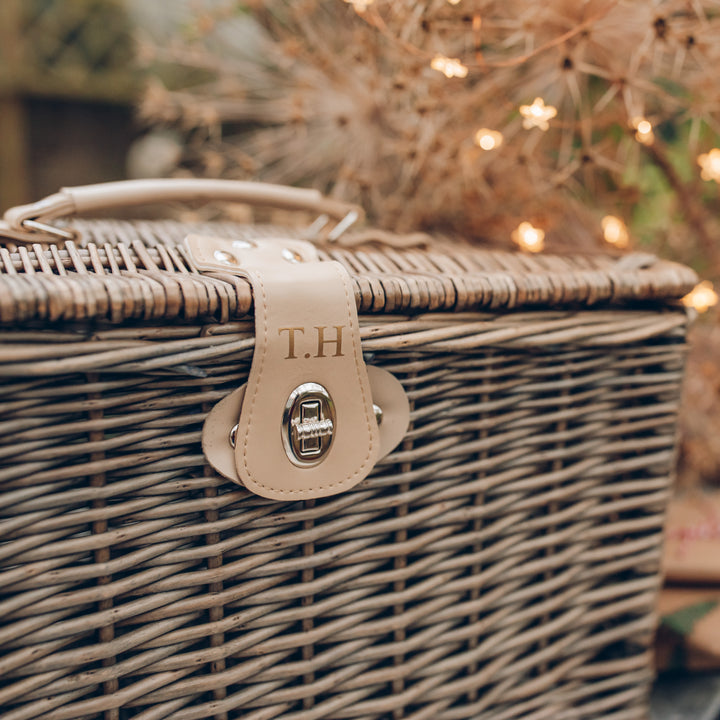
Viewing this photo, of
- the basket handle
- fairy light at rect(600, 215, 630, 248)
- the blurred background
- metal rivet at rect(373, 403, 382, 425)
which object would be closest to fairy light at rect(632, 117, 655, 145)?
the blurred background

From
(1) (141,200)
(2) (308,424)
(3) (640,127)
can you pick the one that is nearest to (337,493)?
(2) (308,424)

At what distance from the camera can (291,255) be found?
0.43 m

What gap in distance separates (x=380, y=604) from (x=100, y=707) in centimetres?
19

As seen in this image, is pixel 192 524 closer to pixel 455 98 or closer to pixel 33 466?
pixel 33 466

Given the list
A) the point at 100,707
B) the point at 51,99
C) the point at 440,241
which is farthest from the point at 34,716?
the point at 51,99

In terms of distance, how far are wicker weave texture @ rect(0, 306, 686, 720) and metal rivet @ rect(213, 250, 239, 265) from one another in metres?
0.06

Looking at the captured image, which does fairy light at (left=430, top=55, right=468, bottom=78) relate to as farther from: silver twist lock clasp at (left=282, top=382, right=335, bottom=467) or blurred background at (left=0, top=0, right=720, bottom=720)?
silver twist lock clasp at (left=282, top=382, right=335, bottom=467)

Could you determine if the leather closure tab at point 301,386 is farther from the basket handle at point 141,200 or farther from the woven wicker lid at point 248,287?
the basket handle at point 141,200

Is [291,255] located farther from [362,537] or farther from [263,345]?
[362,537]

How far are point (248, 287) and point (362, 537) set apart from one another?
19 centimetres

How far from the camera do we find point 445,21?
61 centimetres

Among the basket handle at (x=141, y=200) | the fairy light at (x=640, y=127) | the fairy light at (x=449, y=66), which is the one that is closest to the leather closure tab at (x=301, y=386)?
the basket handle at (x=141, y=200)

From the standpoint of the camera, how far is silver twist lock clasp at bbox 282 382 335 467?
1.25ft

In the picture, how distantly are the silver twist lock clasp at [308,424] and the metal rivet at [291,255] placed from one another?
0.31 ft
